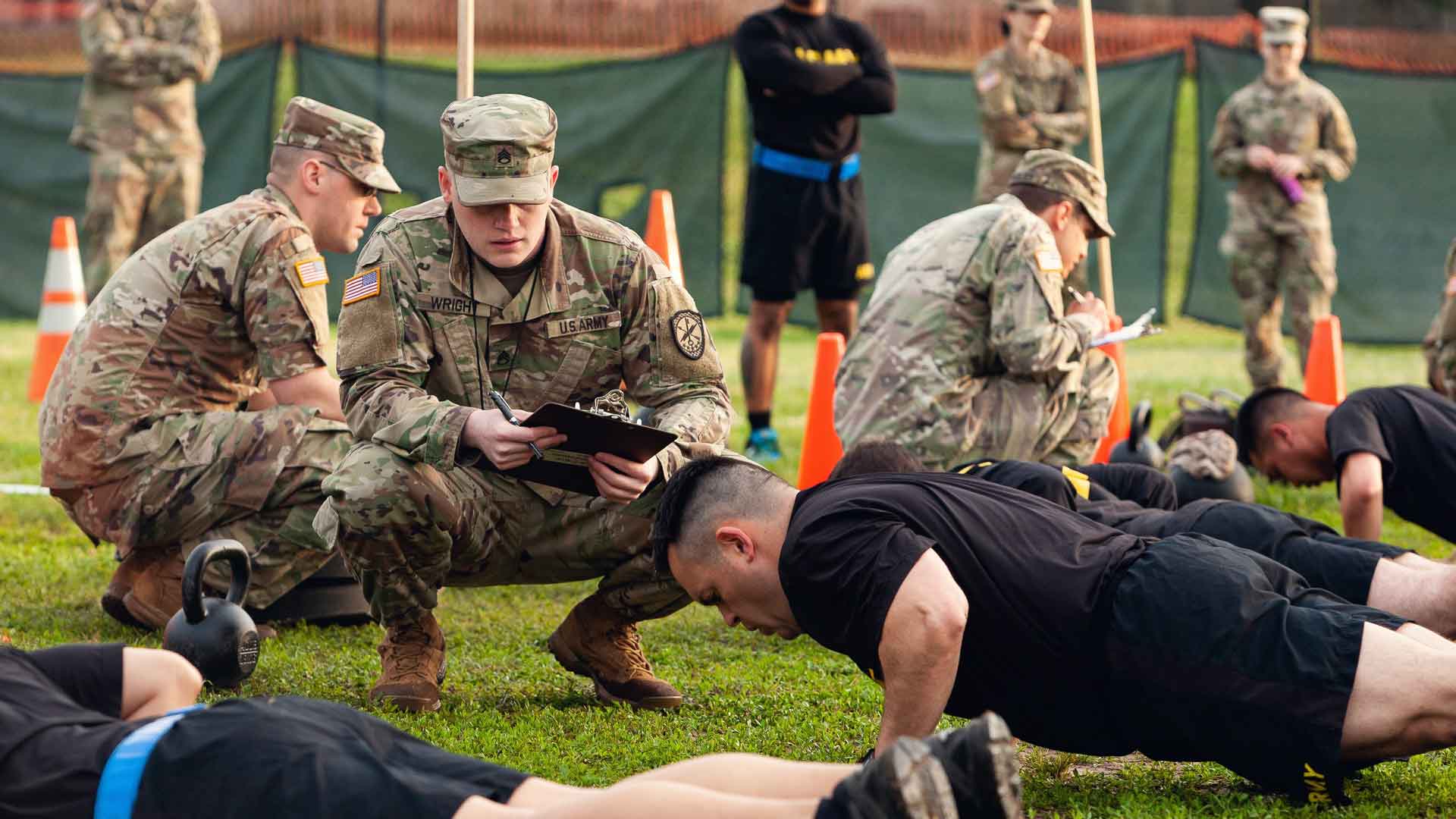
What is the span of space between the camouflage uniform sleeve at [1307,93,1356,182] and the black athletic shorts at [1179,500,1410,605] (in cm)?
676

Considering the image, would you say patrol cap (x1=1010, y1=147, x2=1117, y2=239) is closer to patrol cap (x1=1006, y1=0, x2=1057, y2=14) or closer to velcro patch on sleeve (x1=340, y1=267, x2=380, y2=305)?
velcro patch on sleeve (x1=340, y1=267, x2=380, y2=305)

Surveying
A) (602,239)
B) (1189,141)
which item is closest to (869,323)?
(602,239)

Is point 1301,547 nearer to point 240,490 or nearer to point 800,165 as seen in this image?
point 240,490

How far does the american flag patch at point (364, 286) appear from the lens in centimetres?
461

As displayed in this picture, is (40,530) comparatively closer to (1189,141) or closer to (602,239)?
(602,239)

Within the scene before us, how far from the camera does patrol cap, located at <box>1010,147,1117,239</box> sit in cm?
624

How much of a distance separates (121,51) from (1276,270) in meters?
7.53

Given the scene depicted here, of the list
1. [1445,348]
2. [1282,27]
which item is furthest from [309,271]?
[1282,27]

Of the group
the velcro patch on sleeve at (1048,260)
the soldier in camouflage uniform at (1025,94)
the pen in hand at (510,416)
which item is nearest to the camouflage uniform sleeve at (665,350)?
the pen in hand at (510,416)

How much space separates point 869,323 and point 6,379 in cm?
681

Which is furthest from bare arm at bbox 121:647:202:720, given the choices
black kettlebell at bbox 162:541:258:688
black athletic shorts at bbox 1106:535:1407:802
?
black athletic shorts at bbox 1106:535:1407:802

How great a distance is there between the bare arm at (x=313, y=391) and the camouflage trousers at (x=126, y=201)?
19.6 feet

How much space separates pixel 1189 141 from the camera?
57.3 feet

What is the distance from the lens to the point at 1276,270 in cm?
1116
